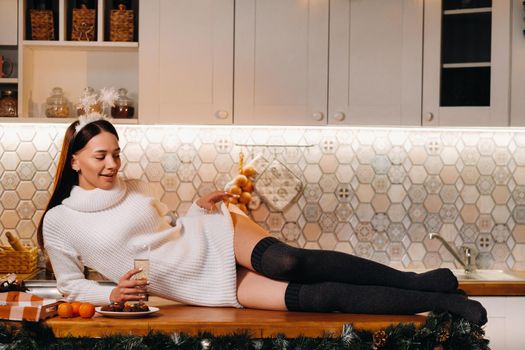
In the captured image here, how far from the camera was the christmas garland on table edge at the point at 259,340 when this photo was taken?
7.25 feet

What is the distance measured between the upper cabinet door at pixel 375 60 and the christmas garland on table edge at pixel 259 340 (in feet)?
4.92

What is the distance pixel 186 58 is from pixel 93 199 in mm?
1114

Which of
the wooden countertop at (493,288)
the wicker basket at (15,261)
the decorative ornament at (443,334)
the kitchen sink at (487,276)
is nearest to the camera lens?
the decorative ornament at (443,334)

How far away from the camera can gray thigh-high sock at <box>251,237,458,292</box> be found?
2.53 m

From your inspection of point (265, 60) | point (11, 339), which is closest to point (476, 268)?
point (265, 60)

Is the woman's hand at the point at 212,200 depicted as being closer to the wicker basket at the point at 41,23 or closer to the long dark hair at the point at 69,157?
the long dark hair at the point at 69,157

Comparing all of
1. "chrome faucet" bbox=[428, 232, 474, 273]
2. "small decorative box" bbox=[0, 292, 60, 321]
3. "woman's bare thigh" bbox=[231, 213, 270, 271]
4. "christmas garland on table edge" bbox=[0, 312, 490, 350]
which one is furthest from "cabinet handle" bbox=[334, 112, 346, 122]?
"small decorative box" bbox=[0, 292, 60, 321]

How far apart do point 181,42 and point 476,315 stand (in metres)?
1.96

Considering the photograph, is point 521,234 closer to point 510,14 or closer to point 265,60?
point 510,14

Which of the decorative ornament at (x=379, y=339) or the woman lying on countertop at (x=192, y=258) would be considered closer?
the decorative ornament at (x=379, y=339)

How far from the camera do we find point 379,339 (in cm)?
228

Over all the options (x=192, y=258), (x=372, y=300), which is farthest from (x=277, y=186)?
(x=372, y=300)

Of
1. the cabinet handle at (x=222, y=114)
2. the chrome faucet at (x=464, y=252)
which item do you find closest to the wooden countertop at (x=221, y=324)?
the cabinet handle at (x=222, y=114)

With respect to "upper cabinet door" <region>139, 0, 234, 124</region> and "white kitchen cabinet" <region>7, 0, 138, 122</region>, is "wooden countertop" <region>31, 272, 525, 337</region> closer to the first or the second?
"upper cabinet door" <region>139, 0, 234, 124</region>
